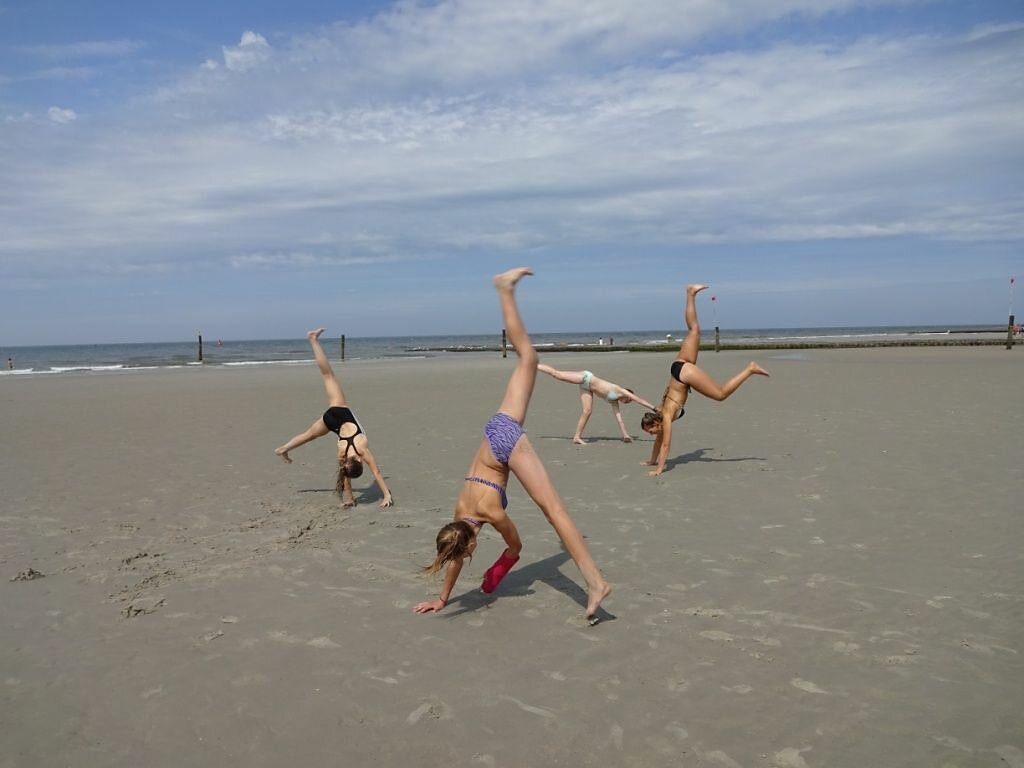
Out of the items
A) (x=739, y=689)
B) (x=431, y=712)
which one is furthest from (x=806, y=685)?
(x=431, y=712)

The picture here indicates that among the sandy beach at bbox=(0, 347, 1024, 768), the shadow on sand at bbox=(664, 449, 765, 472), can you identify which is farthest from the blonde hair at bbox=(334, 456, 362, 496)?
the shadow on sand at bbox=(664, 449, 765, 472)

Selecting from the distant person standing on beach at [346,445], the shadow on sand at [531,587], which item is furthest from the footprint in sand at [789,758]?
the distant person standing on beach at [346,445]

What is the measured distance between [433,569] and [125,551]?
11.3 feet

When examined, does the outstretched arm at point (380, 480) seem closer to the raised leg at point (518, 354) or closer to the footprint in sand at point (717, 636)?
the raised leg at point (518, 354)

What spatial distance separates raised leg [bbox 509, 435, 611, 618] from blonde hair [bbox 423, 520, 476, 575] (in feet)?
1.75

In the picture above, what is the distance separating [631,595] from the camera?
5578mm

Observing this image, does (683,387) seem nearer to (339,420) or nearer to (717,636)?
(339,420)

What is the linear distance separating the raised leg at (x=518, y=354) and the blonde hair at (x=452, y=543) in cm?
92

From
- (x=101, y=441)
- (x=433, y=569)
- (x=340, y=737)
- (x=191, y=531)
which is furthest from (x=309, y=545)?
(x=101, y=441)

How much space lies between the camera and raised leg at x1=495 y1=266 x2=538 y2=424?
5.55 metres

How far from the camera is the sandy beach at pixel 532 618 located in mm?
3748

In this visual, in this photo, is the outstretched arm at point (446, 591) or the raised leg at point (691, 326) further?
the raised leg at point (691, 326)

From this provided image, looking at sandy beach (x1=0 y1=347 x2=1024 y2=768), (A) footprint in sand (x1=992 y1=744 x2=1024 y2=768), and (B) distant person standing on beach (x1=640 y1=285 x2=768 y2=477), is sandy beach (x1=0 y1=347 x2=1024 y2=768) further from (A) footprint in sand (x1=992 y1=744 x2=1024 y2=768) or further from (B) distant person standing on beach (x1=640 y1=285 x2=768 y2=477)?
(B) distant person standing on beach (x1=640 y1=285 x2=768 y2=477)

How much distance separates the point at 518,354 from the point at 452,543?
1504 mm
